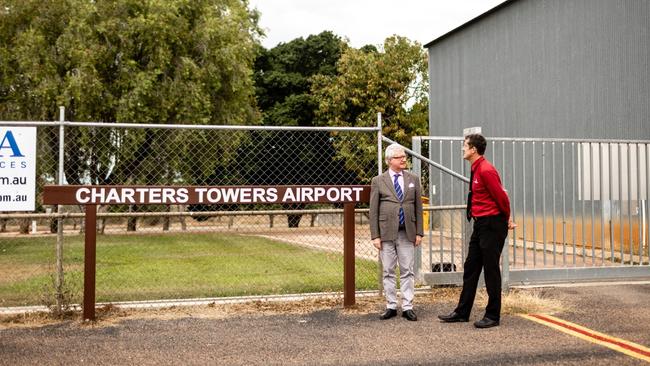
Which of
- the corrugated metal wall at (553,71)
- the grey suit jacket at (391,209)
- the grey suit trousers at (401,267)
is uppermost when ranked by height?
the corrugated metal wall at (553,71)

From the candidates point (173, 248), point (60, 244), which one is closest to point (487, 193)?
point (60, 244)

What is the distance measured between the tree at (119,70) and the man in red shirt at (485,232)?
1644cm

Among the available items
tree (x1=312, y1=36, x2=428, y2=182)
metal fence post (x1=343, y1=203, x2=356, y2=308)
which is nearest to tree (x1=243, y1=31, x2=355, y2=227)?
tree (x1=312, y1=36, x2=428, y2=182)

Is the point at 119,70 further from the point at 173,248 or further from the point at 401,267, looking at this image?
the point at 401,267

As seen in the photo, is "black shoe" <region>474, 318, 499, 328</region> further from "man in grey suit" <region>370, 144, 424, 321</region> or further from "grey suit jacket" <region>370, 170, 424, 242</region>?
"grey suit jacket" <region>370, 170, 424, 242</region>

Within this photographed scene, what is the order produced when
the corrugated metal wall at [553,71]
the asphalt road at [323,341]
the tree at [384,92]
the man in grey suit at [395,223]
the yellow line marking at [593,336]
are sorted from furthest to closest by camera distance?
the tree at [384,92] < the corrugated metal wall at [553,71] < the man in grey suit at [395,223] < the yellow line marking at [593,336] < the asphalt road at [323,341]

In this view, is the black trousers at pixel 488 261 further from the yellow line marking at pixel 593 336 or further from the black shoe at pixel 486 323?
the yellow line marking at pixel 593 336

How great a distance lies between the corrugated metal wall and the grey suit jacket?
1084cm

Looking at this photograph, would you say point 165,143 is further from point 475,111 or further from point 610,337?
point 610,337

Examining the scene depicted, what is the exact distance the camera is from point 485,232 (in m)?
6.93

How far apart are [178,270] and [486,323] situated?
24.9ft

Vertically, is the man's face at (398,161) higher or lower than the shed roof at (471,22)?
lower

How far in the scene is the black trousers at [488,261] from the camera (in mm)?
6883

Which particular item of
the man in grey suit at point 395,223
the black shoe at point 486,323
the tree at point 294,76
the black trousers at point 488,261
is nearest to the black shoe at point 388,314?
the man in grey suit at point 395,223
